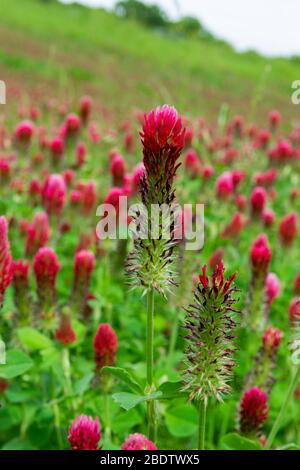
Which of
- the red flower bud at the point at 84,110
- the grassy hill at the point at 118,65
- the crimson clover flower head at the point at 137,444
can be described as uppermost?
the grassy hill at the point at 118,65

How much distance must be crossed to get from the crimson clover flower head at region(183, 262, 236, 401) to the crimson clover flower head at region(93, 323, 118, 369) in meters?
0.60

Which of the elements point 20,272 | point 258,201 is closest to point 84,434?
point 20,272

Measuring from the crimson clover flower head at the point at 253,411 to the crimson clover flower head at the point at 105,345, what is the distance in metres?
0.41

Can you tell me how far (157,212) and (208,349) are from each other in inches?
11.7

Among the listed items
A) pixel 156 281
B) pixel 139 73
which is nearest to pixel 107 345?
pixel 156 281

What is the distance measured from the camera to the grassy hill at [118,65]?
34.9 ft

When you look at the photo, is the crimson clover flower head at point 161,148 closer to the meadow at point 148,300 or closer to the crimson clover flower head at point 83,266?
the meadow at point 148,300

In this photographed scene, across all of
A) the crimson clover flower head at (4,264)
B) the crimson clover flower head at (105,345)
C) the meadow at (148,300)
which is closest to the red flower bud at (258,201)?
the meadow at (148,300)

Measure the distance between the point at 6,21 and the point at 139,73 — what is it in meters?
7.15

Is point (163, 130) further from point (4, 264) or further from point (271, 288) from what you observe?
point (271, 288)

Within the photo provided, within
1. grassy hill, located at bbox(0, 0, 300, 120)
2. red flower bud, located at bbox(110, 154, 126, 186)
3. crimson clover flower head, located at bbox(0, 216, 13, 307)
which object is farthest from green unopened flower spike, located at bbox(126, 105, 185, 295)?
grassy hill, located at bbox(0, 0, 300, 120)

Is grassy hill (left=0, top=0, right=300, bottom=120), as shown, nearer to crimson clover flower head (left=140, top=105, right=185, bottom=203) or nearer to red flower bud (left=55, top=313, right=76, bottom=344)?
red flower bud (left=55, top=313, right=76, bottom=344)

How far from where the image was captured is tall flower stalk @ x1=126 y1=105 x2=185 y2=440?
1.24m
